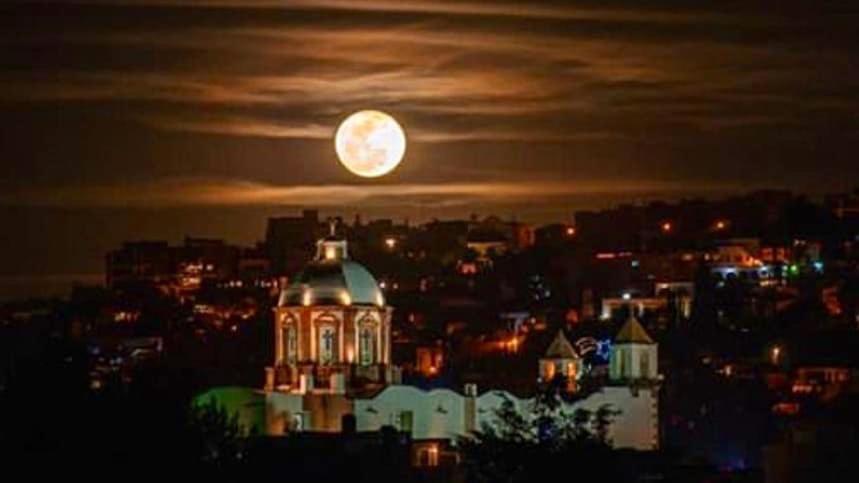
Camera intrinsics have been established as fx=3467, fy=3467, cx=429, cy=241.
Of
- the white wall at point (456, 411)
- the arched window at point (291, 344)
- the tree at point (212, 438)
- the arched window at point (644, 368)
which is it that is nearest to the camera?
the tree at point (212, 438)

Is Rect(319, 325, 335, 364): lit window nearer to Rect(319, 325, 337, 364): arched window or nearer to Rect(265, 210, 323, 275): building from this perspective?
Rect(319, 325, 337, 364): arched window

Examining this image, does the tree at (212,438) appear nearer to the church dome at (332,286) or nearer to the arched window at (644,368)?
the church dome at (332,286)

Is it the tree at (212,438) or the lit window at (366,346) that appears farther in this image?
the lit window at (366,346)

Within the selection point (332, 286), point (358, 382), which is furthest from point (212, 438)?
point (332, 286)

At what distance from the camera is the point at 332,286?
54781 mm

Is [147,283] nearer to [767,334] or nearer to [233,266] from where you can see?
[233,266]

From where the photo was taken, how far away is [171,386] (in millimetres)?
31656

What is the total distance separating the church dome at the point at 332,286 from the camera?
5456 cm

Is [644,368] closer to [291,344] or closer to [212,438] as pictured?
[291,344]

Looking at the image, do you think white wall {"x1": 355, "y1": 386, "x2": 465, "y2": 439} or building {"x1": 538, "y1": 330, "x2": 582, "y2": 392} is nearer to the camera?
white wall {"x1": 355, "y1": 386, "x2": 465, "y2": 439}

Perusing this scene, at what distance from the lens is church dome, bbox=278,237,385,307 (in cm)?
5456

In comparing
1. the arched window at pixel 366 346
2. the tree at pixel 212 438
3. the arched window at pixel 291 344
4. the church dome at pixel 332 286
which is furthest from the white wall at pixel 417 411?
the tree at pixel 212 438

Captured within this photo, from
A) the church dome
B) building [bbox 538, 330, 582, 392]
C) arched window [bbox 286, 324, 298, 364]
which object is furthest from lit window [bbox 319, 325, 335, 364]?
building [bbox 538, 330, 582, 392]

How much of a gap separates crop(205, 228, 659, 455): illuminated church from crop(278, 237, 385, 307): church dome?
0.6 inches
